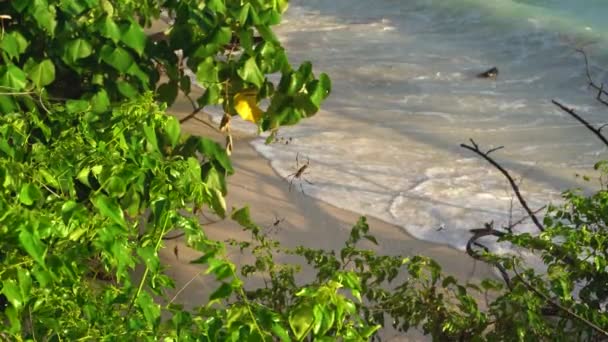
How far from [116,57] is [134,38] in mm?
95

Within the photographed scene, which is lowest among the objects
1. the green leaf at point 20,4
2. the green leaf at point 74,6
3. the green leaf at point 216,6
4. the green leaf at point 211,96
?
the green leaf at point 211,96

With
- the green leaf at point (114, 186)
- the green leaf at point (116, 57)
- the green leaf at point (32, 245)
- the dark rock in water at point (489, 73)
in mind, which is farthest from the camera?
the dark rock in water at point (489, 73)

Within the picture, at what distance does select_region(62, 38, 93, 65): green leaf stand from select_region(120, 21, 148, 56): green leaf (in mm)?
148

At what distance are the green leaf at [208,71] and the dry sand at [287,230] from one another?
48.3 inches

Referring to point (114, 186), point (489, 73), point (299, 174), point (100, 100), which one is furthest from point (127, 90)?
point (489, 73)

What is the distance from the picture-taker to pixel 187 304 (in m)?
4.15

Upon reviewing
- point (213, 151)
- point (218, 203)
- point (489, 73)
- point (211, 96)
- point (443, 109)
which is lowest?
point (489, 73)

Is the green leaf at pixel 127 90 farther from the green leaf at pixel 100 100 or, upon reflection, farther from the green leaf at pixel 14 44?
the green leaf at pixel 14 44

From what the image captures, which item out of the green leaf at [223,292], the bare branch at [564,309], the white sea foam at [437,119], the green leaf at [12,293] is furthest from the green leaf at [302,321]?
the white sea foam at [437,119]

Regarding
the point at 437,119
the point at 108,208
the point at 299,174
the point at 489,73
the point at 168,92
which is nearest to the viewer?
the point at 108,208

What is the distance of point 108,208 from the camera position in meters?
1.99

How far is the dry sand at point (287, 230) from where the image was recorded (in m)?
4.53

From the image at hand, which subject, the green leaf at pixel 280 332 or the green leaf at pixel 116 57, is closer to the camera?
the green leaf at pixel 280 332

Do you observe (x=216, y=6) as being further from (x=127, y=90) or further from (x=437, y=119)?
(x=437, y=119)
